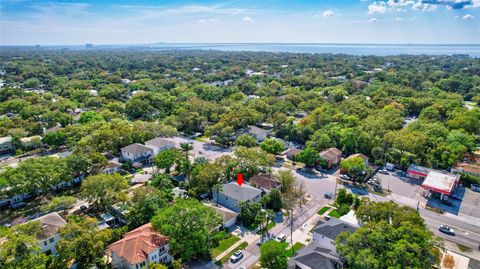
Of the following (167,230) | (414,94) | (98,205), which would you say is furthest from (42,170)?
(414,94)

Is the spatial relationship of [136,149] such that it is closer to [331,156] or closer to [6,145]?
[6,145]

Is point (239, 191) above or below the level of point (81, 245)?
below

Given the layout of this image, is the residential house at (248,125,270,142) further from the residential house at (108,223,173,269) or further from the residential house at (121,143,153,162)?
the residential house at (108,223,173,269)

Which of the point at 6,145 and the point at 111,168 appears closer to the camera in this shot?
the point at 111,168

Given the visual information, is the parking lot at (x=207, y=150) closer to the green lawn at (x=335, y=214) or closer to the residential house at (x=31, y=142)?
the green lawn at (x=335, y=214)

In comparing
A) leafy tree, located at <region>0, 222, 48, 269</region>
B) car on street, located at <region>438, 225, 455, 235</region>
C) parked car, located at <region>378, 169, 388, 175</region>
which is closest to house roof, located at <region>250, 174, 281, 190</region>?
car on street, located at <region>438, 225, 455, 235</region>

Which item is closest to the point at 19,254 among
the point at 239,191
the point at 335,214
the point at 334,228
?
the point at 239,191

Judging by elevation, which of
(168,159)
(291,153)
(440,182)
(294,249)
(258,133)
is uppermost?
(168,159)
